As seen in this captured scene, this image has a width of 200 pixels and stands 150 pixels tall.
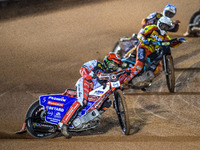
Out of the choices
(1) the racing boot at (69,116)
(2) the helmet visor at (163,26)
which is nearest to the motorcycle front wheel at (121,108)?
(1) the racing boot at (69,116)

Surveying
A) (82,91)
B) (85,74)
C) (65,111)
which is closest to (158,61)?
(85,74)

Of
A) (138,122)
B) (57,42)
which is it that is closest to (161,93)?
(138,122)

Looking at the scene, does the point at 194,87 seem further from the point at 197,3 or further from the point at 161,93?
the point at 197,3

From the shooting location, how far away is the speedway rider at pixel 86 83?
24.9 feet

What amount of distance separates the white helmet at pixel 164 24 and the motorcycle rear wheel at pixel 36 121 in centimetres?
441

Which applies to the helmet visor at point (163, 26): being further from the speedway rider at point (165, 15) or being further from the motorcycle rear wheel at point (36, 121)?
the motorcycle rear wheel at point (36, 121)

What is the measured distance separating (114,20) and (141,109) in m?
9.66

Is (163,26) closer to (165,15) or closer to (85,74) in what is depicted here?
(165,15)

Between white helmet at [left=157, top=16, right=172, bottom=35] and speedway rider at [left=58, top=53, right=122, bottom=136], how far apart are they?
266 centimetres

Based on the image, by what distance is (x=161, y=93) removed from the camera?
10.5 metres

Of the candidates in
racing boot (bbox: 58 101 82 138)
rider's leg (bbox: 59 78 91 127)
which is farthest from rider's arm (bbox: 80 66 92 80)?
racing boot (bbox: 58 101 82 138)

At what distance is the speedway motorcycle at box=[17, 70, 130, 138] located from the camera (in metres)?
7.65

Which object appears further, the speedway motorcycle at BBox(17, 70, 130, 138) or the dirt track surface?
the speedway motorcycle at BBox(17, 70, 130, 138)

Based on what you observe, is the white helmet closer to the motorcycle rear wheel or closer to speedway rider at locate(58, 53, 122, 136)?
speedway rider at locate(58, 53, 122, 136)
